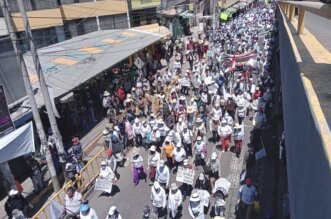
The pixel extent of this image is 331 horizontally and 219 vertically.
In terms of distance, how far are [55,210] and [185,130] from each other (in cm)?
555

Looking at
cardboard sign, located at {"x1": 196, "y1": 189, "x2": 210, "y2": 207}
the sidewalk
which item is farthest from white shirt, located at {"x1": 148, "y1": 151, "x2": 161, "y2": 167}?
the sidewalk

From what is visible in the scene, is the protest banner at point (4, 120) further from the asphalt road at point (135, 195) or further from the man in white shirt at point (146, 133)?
the man in white shirt at point (146, 133)

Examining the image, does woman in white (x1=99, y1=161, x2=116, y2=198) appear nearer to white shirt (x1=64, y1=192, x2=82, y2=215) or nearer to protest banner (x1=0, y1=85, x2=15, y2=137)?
white shirt (x1=64, y1=192, x2=82, y2=215)

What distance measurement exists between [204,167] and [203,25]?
34.4 m

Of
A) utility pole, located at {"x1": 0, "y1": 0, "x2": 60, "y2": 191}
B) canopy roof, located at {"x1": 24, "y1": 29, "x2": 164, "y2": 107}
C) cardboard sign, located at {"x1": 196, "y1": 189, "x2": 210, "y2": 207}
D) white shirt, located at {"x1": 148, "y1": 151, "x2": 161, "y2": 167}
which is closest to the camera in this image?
cardboard sign, located at {"x1": 196, "y1": 189, "x2": 210, "y2": 207}

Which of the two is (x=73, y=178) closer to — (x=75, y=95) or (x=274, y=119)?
(x=75, y=95)

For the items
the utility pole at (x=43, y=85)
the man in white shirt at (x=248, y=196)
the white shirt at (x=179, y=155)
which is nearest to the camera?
the man in white shirt at (x=248, y=196)

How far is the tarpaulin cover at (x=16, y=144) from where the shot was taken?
1013 centimetres

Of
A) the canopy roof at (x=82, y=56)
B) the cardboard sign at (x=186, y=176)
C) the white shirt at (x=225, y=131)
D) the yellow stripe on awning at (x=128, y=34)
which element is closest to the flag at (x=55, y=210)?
the cardboard sign at (x=186, y=176)

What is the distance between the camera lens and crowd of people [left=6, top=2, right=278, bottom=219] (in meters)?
9.96

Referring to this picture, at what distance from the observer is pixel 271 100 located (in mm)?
16172

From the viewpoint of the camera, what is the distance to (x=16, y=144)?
10.6m

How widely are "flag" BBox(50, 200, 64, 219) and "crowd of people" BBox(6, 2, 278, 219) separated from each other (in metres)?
0.26

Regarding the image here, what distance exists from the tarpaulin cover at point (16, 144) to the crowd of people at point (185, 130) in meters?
1.12
